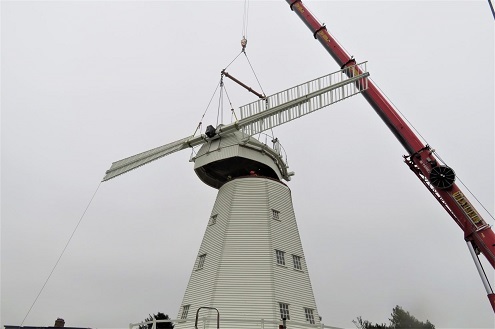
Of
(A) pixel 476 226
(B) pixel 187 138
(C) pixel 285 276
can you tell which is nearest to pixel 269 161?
(B) pixel 187 138

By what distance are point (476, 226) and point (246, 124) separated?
1253cm

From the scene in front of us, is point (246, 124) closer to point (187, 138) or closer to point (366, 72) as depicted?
point (187, 138)

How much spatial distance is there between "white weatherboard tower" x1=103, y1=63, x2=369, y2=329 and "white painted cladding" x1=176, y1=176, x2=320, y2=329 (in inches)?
1.6

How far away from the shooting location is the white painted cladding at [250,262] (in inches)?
655

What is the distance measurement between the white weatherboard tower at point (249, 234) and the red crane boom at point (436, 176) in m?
1.55

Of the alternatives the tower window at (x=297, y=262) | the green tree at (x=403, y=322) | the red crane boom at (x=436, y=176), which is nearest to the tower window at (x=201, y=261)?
the tower window at (x=297, y=262)

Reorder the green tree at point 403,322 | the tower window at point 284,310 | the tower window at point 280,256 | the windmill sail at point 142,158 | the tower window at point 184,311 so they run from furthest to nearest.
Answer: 1. the green tree at point 403,322
2. the windmill sail at point 142,158
3. the tower window at point 280,256
4. the tower window at point 184,311
5. the tower window at point 284,310

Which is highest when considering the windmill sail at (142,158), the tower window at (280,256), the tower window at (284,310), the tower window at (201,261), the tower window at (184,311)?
the windmill sail at (142,158)

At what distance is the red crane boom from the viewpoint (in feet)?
58.9

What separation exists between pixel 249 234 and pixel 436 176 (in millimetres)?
9920

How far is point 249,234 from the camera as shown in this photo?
18.7 metres

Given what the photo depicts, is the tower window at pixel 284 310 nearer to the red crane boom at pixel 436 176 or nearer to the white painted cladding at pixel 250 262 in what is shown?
the white painted cladding at pixel 250 262

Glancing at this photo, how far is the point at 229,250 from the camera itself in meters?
18.2

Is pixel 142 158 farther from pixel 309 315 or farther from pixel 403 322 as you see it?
pixel 403 322
